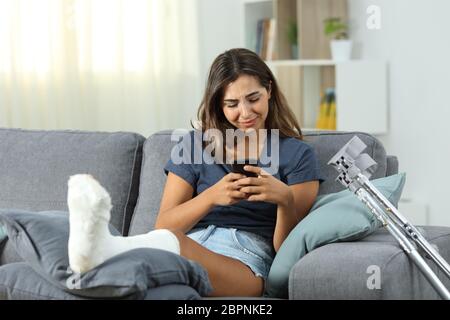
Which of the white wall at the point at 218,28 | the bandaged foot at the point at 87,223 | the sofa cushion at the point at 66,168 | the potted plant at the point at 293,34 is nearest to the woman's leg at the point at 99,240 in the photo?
the bandaged foot at the point at 87,223

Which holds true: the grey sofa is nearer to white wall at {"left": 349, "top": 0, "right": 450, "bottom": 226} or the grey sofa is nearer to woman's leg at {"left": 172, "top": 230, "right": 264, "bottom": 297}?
woman's leg at {"left": 172, "top": 230, "right": 264, "bottom": 297}

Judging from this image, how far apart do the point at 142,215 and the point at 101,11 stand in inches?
76.8

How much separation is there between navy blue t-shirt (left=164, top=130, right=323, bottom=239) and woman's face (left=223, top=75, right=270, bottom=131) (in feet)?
0.30

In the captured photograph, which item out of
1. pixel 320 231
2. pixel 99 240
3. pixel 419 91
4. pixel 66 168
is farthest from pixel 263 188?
pixel 419 91

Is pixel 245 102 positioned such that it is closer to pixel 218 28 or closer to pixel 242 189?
pixel 242 189

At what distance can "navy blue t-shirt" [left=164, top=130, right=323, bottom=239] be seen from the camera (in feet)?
7.52

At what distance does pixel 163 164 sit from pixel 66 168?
0.32 meters

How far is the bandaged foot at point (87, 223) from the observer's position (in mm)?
1716

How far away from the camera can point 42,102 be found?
3977 mm

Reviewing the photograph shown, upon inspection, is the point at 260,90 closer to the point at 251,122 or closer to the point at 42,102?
the point at 251,122

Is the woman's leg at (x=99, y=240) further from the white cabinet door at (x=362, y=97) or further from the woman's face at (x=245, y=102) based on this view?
the white cabinet door at (x=362, y=97)

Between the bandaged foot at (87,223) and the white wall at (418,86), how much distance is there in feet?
7.96
